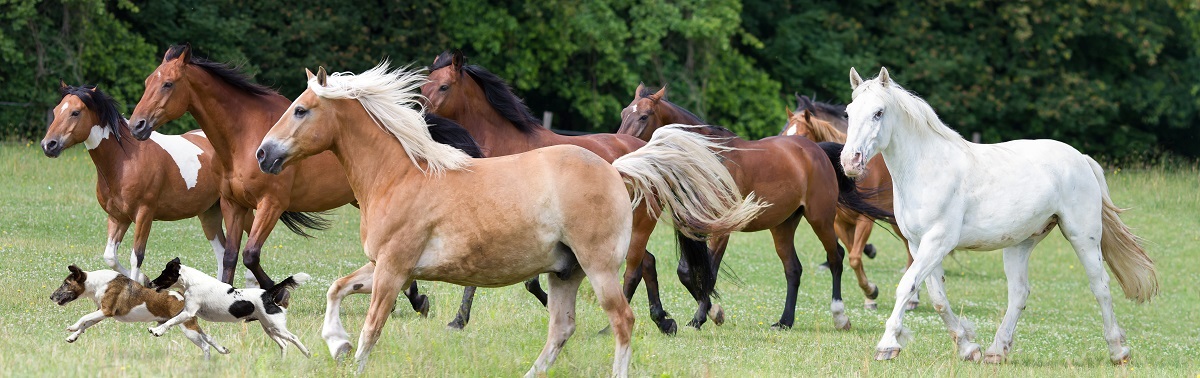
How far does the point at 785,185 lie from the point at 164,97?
5044 mm

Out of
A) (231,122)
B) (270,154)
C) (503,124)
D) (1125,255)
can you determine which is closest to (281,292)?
(270,154)

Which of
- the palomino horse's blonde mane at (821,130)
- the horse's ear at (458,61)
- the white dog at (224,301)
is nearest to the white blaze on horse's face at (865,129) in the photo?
the horse's ear at (458,61)

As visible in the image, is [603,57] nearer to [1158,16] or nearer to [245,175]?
[1158,16]

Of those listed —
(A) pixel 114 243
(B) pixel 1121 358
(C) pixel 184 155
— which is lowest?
(A) pixel 114 243

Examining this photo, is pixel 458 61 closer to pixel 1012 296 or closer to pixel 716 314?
pixel 716 314

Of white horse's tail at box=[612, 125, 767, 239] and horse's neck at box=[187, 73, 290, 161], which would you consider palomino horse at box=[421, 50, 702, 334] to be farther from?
white horse's tail at box=[612, 125, 767, 239]

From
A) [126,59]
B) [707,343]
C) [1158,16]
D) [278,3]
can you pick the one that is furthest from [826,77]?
[707,343]

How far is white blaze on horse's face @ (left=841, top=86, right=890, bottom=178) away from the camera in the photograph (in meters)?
8.09

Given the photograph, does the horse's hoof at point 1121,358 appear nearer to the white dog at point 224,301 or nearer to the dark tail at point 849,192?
the dark tail at point 849,192

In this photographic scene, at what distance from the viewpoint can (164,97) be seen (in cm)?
948

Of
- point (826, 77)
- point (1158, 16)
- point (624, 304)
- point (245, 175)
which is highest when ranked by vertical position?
point (624, 304)

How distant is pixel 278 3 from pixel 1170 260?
59.8 feet

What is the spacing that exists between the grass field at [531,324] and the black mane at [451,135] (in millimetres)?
1173

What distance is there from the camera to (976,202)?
8492 mm
